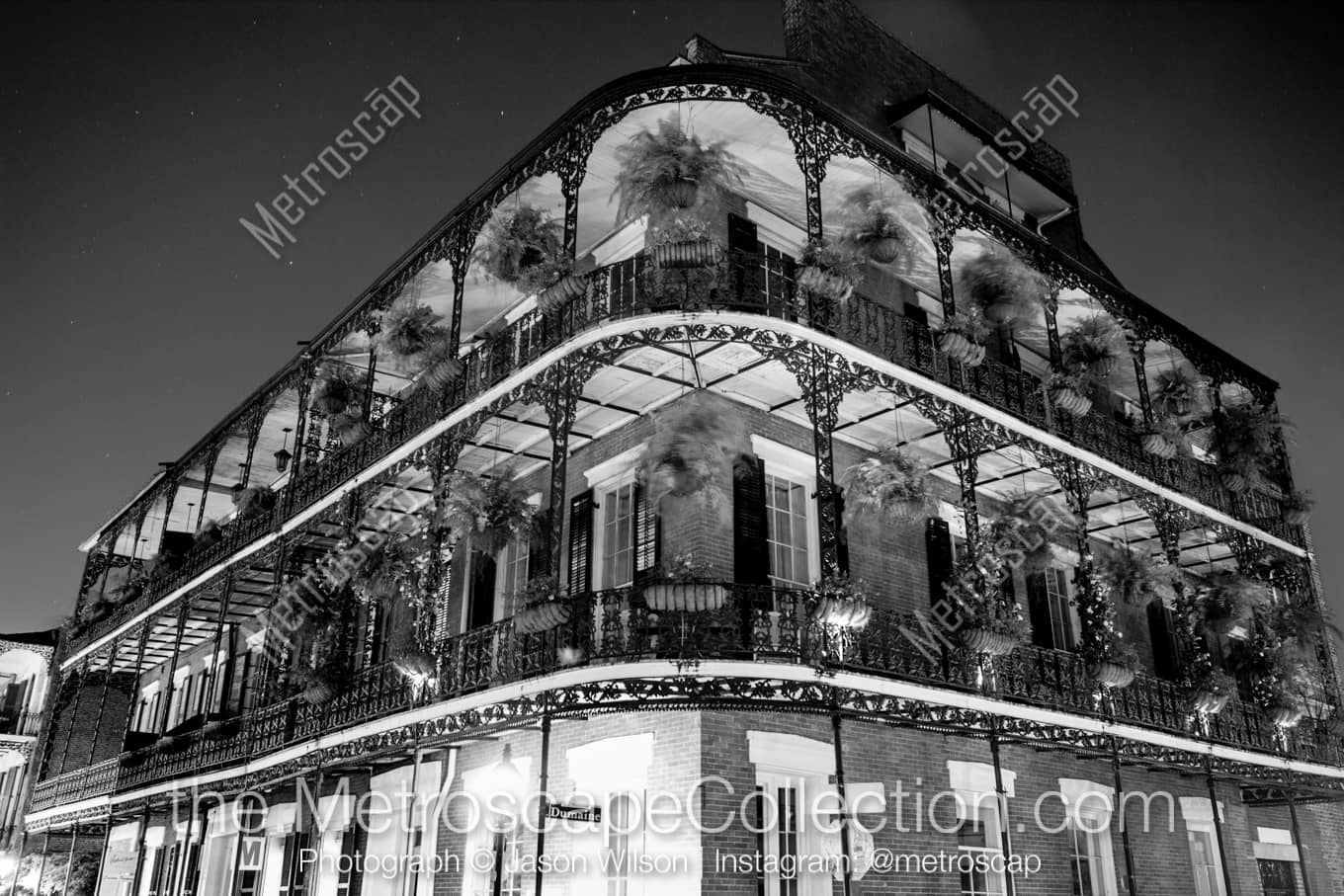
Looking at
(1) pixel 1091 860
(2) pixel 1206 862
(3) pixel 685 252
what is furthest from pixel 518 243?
(2) pixel 1206 862

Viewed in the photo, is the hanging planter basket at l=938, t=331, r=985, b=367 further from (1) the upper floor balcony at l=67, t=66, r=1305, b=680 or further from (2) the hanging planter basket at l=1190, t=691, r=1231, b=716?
(2) the hanging planter basket at l=1190, t=691, r=1231, b=716

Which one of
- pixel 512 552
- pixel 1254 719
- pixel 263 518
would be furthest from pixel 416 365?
pixel 1254 719

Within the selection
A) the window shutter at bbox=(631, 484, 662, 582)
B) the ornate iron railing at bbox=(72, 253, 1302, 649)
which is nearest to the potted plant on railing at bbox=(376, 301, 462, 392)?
the ornate iron railing at bbox=(72, 253, 1302, 649)

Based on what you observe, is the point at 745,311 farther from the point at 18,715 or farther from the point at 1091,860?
the point at 18,715

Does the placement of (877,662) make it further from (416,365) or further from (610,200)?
(416,365)

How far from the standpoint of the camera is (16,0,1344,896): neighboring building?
382 inches

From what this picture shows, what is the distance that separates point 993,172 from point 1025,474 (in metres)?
6.07

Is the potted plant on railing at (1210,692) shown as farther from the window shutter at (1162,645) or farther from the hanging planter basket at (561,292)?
the hanging planter basket at (561,292)

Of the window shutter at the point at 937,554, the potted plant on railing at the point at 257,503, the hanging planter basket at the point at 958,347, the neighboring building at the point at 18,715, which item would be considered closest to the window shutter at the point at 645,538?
the hanging planter basket at the point at 958,347

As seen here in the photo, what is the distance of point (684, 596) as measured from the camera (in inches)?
340

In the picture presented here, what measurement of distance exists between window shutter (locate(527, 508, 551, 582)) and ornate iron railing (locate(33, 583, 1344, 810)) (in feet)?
1.72

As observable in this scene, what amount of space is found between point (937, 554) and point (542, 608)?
6.12 meters

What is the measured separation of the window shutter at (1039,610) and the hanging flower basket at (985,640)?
409 centimetres

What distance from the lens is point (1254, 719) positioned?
14172 mm
